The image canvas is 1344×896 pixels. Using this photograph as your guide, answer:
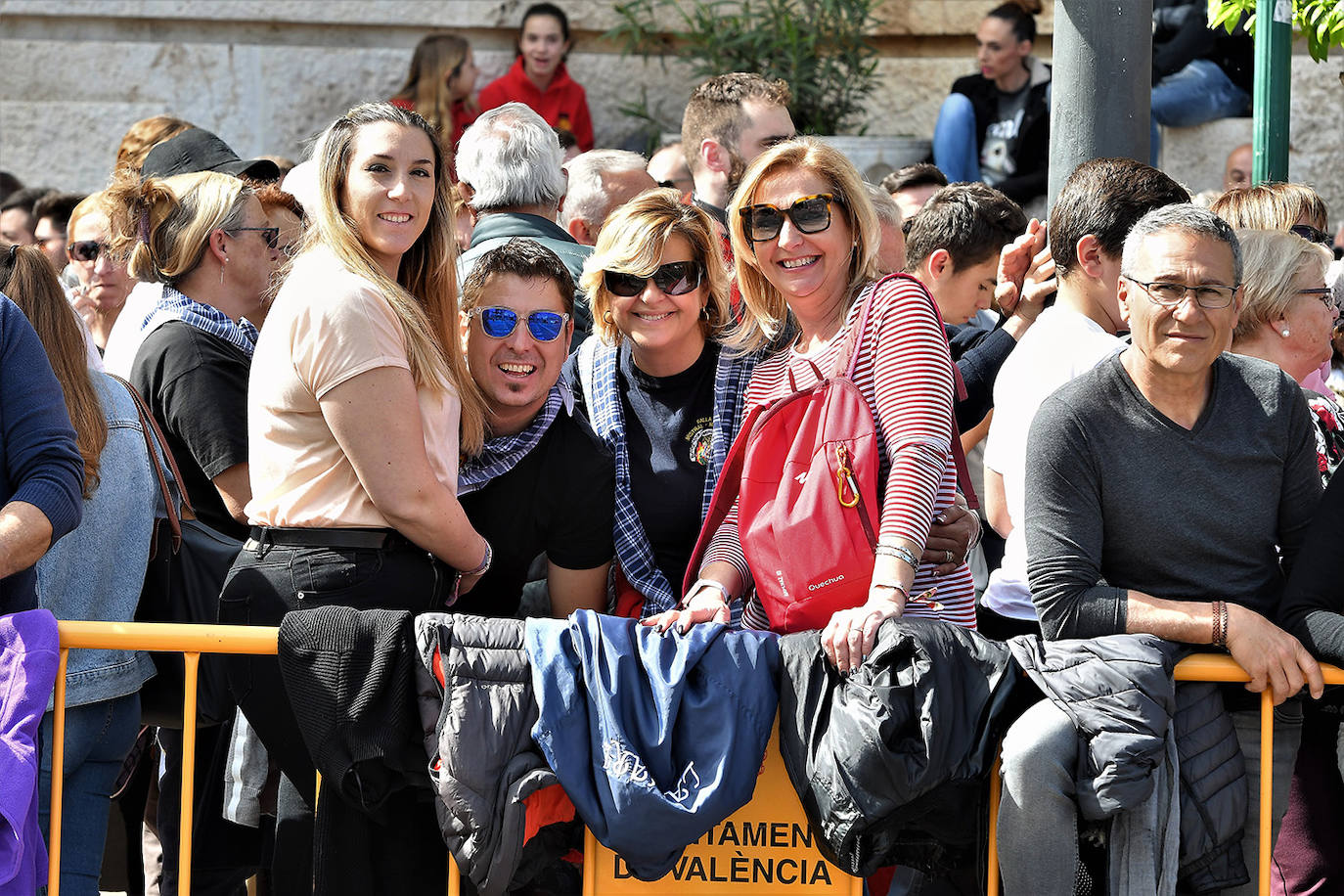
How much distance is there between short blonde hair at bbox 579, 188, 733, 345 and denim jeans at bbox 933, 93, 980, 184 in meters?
3.84

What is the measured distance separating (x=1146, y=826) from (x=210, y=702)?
74.0 inches

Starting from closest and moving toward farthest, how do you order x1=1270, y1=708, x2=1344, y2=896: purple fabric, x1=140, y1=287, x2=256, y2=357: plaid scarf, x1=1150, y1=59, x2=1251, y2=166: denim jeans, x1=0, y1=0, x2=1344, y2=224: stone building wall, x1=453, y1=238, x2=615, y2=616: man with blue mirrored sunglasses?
x1=1270, y1=708, x2=1344, y2=896: purple fabric < x1=453, y1=238, x2=615, y2=616: man with blue mirrored sunglasses < x1=140, y1=287, x2=256, y2=357: plaid scarf < x1=1150, y1=59, x2=1251, y2=166: denim jeans < x1=0, y1=0, x2=1344, y2=224: stone building wall

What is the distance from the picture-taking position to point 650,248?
354 centimetres

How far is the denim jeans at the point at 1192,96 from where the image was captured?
7.43 meters

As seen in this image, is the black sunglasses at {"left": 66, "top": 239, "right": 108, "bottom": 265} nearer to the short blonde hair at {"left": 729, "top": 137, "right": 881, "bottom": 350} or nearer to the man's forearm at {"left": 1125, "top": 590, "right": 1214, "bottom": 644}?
the short blonde hair at {"left": 729, "top": 137, "right": 881, "bottom": 350}

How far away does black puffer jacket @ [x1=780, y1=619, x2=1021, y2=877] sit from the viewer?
2.73m

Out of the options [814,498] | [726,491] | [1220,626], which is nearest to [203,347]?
[726,491]

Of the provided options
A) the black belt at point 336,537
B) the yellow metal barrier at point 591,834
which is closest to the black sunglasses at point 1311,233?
the yellow metal barrier at point 591,834

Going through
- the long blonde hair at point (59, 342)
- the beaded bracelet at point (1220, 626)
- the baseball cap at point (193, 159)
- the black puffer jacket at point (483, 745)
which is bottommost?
the black puffer jacket at point (483, 745)

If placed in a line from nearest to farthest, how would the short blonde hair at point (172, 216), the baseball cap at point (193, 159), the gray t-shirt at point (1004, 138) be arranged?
the short blonde hair at point (172, 216)
the baseball cap at point (193, 159)
the gray t-shirt at point (1004, 138)

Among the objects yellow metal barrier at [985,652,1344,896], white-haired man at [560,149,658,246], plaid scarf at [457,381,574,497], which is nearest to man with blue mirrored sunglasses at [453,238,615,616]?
plaid scarf at [457,381,574,497]

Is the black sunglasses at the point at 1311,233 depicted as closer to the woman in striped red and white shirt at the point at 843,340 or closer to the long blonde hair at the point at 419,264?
the woman in striped red and white shirt at the point at 843,340

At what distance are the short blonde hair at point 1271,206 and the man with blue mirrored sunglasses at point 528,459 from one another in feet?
7.35

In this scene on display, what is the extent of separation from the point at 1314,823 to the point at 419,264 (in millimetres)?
2321
